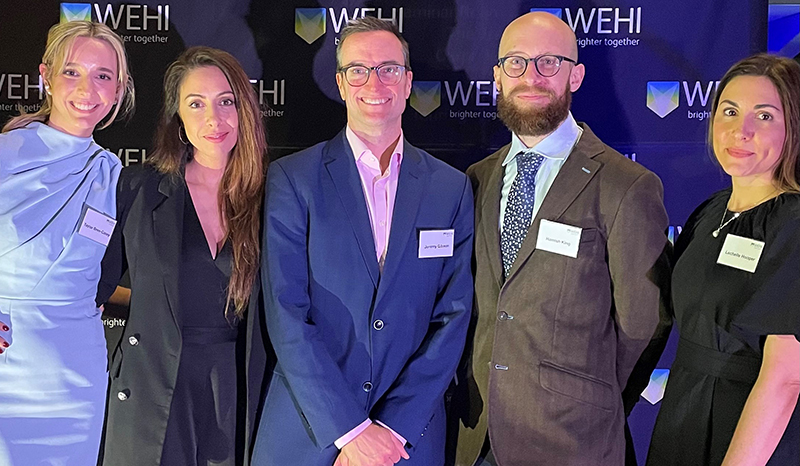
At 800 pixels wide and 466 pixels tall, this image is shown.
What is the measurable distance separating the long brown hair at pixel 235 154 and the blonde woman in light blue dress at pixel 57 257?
0.78ft

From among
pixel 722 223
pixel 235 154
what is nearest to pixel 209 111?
pixel 235 154

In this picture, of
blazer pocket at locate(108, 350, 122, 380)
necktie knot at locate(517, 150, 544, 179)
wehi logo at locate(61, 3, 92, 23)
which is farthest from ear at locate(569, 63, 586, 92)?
wehi logo at locate(61, 3, 92, 23)

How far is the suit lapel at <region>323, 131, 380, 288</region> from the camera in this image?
2.53m

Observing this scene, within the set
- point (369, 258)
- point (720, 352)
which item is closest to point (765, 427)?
point (720, 352)

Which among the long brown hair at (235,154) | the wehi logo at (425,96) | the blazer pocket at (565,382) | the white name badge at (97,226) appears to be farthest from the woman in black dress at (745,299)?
the white name badge at (97,226)

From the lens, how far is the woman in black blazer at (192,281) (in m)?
2.60

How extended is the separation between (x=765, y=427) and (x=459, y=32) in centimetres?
232

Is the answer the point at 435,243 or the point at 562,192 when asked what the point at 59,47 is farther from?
the point at 562,192

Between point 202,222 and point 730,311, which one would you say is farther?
point 202,222

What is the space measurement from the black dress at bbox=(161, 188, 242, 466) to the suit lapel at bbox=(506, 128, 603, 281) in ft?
3.58

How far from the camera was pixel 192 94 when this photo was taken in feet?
9.05

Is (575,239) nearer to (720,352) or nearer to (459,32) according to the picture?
(720,352)

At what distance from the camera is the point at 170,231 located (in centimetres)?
266

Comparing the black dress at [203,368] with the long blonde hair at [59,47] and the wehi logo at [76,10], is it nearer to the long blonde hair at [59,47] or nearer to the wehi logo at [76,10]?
the long blonde hair at [59,47]
